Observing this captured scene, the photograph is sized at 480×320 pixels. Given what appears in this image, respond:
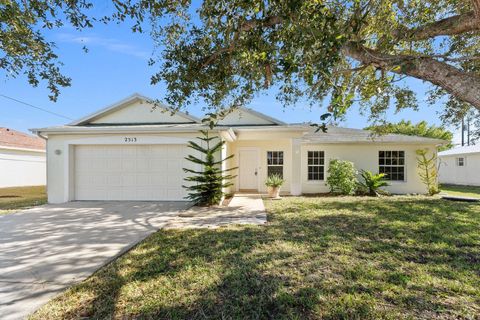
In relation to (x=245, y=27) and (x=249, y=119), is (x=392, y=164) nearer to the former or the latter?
(x=249, y=119)

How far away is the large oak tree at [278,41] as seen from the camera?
130 inches

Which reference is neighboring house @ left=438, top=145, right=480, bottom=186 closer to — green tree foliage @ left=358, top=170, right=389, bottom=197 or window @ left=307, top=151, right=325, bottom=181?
green tree foliage @ left=358, top=170, right=389, bottom=197

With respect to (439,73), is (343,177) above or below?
below

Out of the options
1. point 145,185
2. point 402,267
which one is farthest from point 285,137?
point 402,267

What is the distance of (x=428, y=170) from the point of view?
13219mm

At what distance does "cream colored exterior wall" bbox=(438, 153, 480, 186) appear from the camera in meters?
19.2

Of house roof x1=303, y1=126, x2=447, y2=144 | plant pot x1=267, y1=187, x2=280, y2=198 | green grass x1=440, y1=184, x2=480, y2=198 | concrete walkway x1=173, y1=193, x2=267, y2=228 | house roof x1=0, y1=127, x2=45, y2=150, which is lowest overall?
green grass x1=440, y1=184, x2=480, y2=198

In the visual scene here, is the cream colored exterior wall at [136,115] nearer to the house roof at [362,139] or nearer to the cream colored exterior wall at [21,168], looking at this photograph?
the house roof at [362,139]

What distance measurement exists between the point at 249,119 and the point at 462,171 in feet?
61.8

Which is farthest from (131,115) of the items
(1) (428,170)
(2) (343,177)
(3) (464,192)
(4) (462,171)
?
(4) (462,171)

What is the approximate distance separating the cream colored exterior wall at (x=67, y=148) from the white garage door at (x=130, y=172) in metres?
0.24

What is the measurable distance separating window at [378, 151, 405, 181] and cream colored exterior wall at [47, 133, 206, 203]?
33.0 ft

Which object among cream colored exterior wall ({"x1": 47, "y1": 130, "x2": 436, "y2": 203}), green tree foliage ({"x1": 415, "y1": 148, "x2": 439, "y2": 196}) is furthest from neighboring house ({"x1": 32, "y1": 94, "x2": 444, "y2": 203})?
green tree foliage ({"x1": 415, "y1": 148, "x2": 439, "y2": 196})

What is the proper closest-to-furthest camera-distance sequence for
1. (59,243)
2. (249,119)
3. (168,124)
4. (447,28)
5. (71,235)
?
(447,28), (59,243), (71,235), (168,124), (249,119)
